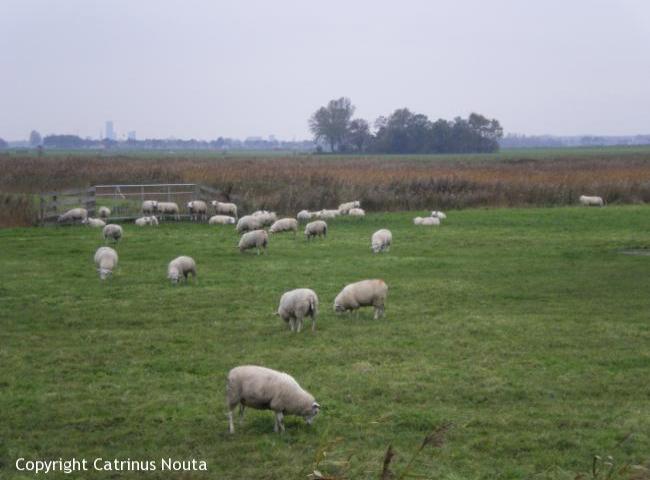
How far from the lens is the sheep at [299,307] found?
13.6 m

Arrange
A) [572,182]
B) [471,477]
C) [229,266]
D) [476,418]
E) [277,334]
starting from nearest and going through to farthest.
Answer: [471,477] → [476,418] → [277,334] → [229,266] → [572,182]

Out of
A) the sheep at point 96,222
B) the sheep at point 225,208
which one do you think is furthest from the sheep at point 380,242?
the sheep at point 96,222

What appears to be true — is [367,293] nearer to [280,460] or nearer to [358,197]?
[280,460]

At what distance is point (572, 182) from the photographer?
43844 millimetres

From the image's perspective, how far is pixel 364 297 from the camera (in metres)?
14.9

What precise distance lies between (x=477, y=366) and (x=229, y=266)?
1116 centimetres

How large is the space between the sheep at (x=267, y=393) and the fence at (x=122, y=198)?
2644 cm

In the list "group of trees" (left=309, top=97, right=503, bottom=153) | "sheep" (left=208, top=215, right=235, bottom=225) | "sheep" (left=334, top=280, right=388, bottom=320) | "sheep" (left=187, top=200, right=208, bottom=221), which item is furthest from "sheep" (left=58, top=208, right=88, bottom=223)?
"group of trees" (left=309, top=97, right=503, bottom=153)

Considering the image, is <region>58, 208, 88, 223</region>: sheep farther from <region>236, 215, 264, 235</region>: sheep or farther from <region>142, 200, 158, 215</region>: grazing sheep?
<region>236, 215, 264, 235</region>: sheep

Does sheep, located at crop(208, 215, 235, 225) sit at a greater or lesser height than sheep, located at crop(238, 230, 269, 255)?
lesser

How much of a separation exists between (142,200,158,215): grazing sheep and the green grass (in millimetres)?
10846

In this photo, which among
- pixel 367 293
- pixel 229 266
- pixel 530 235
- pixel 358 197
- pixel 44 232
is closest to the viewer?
pixel 367 293

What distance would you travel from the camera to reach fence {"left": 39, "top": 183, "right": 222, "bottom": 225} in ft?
112

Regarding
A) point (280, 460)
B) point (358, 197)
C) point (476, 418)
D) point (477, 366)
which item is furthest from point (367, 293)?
point (358, 197)
